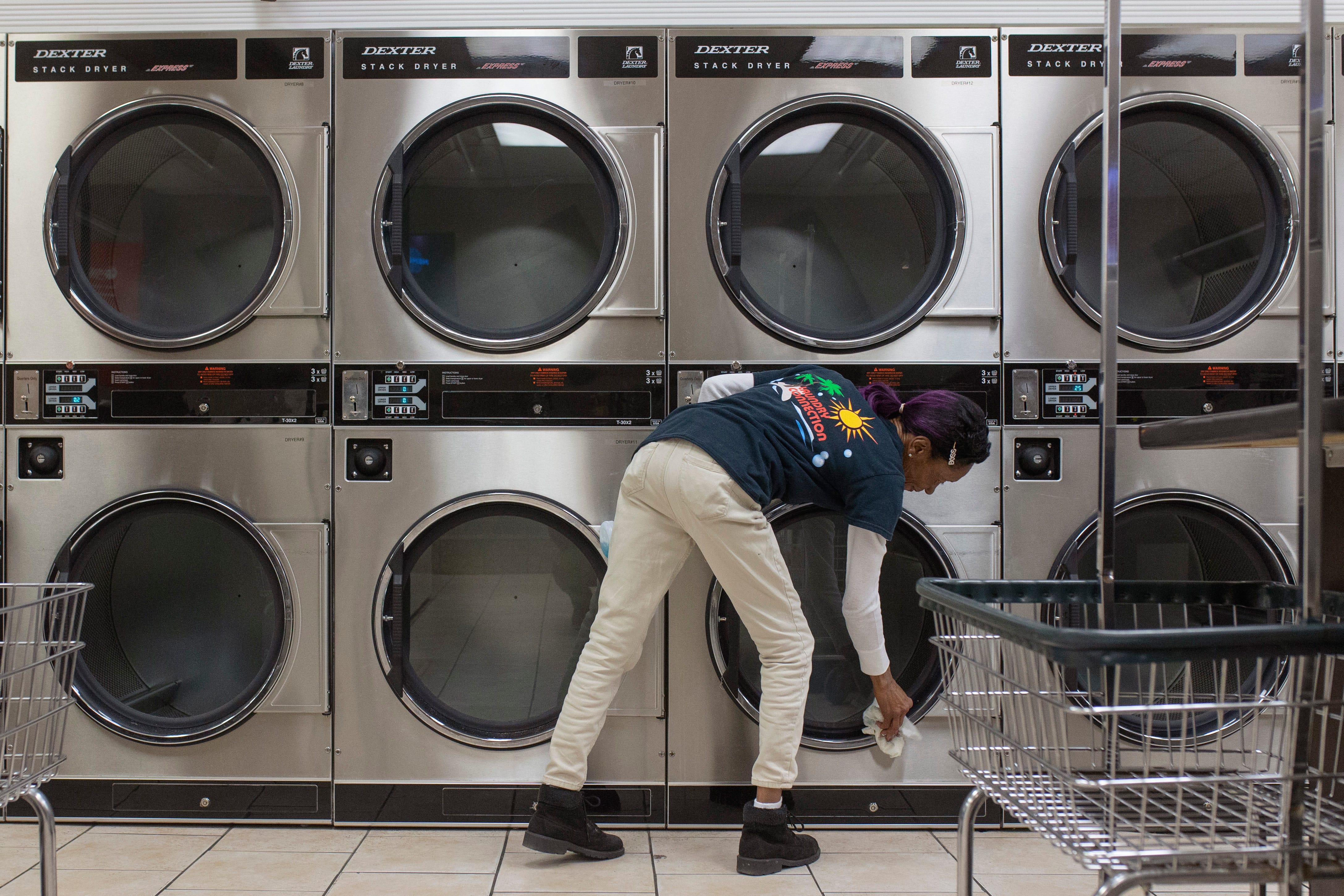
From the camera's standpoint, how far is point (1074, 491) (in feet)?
7.70

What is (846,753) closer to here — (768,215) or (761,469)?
(761,469)

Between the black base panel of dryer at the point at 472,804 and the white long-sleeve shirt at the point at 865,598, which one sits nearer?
the white long-sleeve shirt at the point at 865,598

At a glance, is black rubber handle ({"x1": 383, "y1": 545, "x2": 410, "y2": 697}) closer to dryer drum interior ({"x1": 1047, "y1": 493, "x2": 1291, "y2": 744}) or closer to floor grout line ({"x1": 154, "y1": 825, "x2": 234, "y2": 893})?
floor grout line ({"x1": 154, "y1": 825, "x2": 234, "y2": 893})

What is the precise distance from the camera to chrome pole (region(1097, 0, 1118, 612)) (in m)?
1.07

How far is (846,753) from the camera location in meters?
Result: 2.33

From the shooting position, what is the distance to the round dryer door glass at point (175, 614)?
2.39 m

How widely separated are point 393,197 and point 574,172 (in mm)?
497

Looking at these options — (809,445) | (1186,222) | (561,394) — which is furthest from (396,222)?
(1186,222)

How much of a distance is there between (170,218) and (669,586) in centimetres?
175

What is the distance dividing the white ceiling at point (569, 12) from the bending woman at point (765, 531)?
1.50 m

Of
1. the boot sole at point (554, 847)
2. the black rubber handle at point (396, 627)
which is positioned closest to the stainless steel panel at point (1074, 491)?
the boot sole at point (554, 847)

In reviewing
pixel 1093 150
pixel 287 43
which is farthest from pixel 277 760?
pixel 1093 150

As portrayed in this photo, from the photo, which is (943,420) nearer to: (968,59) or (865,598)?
(865,598)

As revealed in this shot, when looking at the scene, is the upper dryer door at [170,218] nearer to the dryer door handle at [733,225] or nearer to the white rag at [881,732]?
the dryer door handle at [733,225]
